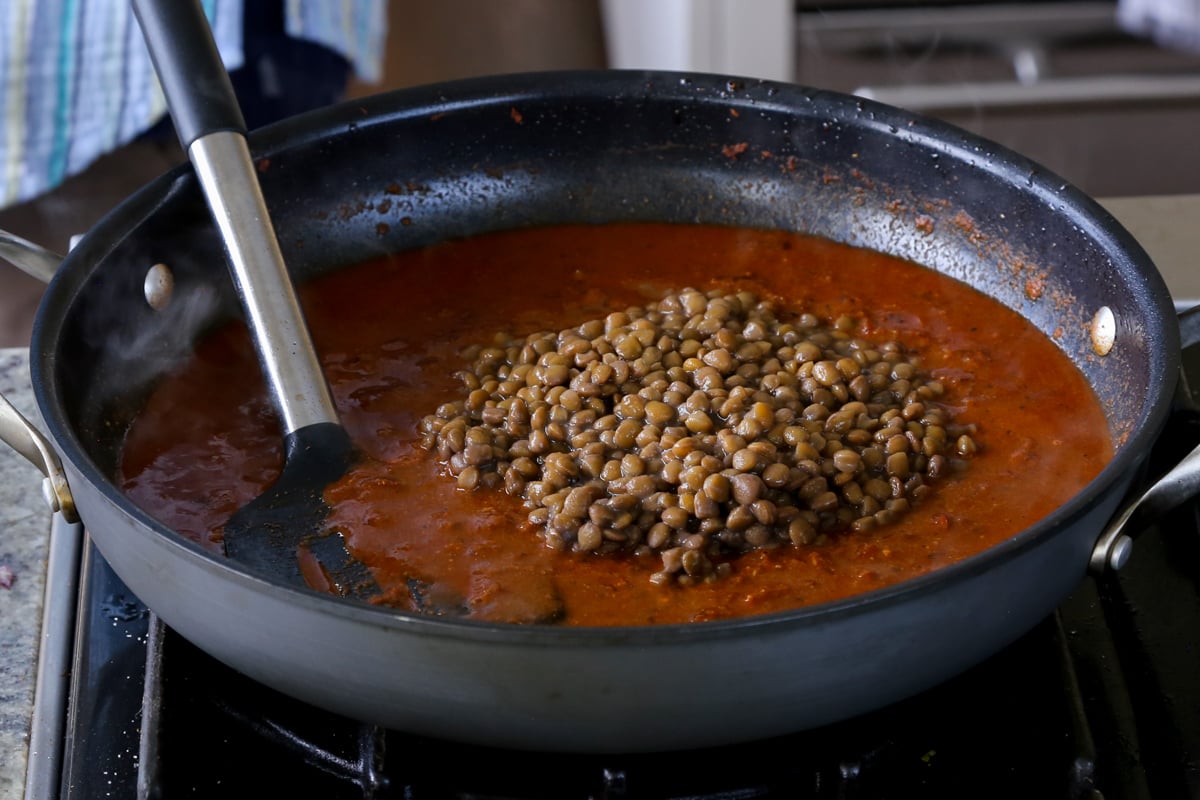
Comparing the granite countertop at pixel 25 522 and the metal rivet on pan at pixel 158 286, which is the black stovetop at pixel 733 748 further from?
the metal rivet on pan at pixel 158 286

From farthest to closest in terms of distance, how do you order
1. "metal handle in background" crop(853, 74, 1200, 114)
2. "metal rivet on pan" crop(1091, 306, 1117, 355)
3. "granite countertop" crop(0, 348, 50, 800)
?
1. "metal handle in background" crop(853, 74, 1200, 114)
2. "metal rivet on pan" crop(1091, 306, 1117, 355)
3. "granite countertop" crop(0, 348, 50, 800)

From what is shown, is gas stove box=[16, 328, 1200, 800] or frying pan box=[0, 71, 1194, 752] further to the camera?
gas stove box=[16, 328, 1200, 800]

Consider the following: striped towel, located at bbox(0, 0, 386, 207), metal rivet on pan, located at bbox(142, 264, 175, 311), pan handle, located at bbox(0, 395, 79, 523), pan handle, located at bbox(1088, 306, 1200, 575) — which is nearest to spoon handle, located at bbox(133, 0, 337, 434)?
metal rivet on pan, located at bbox(142, 264, 175, 311)

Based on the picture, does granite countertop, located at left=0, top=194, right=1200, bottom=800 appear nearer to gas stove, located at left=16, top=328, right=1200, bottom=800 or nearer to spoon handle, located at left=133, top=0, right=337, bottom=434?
gas stove, located at left=16, top=328, right=1200, bottom=800

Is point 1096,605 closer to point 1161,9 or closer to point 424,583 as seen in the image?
point 424,583

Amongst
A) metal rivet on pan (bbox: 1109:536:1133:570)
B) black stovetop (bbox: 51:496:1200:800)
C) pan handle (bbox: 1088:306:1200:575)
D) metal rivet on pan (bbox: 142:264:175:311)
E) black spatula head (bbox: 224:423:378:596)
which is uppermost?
metal rivet on pan (bbox: 142:264:175:311)

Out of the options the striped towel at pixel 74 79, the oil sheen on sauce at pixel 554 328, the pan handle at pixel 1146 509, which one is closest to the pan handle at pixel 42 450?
the oil sheen on sauce at pixel 554 328

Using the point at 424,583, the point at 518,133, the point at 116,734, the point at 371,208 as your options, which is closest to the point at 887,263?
the point at 518,133

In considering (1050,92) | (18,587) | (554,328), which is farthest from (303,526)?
(1050,92)
